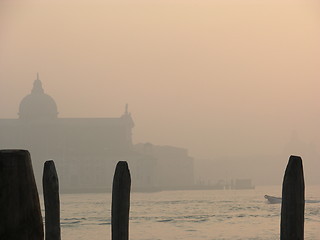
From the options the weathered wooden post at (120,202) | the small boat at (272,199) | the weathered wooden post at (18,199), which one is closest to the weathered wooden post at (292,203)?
the weathered wooden post at (120,202)

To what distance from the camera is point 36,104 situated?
14175cm

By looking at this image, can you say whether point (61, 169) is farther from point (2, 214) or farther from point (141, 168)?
point (2, 214)

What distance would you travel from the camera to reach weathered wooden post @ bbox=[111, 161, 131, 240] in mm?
6172

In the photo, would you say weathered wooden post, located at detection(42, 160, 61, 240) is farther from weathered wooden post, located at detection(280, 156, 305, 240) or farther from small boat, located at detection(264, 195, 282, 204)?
small boat, located at detection(264, 195, 282, 204)

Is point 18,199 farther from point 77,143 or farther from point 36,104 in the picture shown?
point 77,143

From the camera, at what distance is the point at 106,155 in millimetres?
146500

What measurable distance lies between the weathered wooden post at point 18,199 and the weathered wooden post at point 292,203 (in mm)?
2775

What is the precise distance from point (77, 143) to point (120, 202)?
144263mm

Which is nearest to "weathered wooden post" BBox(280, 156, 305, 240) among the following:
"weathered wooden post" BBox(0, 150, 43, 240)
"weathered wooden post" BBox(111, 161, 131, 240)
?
"weathered wooden post" BBox(111, 161, 131, 240)

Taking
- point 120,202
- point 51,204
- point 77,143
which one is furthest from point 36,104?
point 120,202

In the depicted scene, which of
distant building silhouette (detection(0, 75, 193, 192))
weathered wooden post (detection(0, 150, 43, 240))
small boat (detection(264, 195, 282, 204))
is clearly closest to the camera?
weathered wooden post (detection(0, 150, 43, 240))

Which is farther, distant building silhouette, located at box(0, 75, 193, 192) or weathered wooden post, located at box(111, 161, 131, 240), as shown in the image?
distant building silhouette, located at box(0, 75, 193, 192)

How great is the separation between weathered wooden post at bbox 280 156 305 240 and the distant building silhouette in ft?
446

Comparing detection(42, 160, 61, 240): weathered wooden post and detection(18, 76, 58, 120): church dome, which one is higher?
detection(18, 76, 58, 120): church dome
